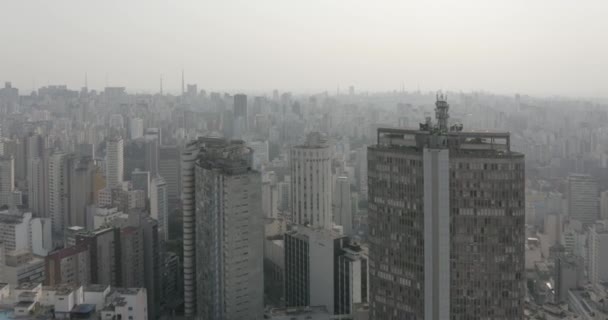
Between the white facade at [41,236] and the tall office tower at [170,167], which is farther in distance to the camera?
the tall office tower at [170,167]

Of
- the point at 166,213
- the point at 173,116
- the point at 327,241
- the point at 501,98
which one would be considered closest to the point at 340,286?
the point at 327,241

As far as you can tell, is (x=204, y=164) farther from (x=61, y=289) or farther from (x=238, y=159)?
(x=61, y=289)

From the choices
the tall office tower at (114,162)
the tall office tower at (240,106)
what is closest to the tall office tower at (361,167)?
the tall office tower at (240,106)

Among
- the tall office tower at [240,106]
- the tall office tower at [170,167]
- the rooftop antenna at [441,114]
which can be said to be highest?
the tall office tower at [240,106]

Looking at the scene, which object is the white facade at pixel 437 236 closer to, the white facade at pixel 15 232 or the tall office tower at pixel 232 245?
the tall office tower at pixel 232 245

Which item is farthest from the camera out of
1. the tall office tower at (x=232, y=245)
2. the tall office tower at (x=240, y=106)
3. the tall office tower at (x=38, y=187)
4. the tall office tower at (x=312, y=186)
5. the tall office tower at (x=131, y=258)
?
the tall office tower at (x=240, y=106)

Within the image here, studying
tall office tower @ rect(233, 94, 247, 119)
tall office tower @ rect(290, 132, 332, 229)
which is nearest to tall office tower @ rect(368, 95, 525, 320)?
tall office tower @ rect(290, 132, 332, 229)

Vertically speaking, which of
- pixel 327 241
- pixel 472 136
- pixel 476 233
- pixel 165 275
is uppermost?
pixel 472 136
